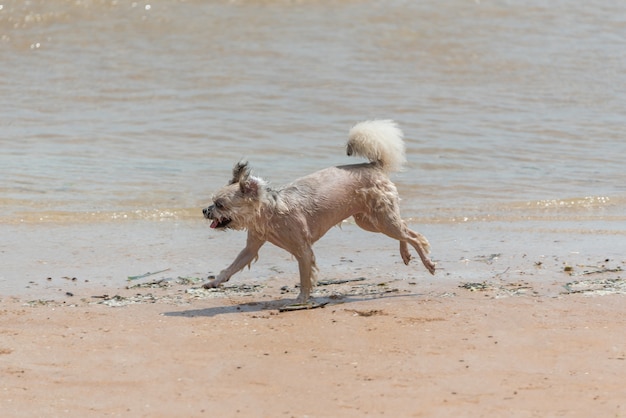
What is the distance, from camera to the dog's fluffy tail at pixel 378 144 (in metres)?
7.39

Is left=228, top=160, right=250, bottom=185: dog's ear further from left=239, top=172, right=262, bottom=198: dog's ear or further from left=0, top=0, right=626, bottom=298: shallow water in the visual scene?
left=0, top=0, right=626, bottom=298: shallow water

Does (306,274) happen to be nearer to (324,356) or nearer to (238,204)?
(238,204)

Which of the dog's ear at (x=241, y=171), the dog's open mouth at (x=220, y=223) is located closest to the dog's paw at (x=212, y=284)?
the dog's open mouth at (x=220, y=223)

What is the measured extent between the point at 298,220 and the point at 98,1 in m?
14.4

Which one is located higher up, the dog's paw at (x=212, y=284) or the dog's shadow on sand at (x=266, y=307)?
the dog's paw at (x=212, y=284)

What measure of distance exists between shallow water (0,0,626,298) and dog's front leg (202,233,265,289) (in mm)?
2717

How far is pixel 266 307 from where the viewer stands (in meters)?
6.74

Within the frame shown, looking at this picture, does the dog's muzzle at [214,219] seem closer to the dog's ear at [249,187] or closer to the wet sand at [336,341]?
the dog's ear at [249,187]

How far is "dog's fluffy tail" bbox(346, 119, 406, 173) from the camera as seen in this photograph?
7.39 meters

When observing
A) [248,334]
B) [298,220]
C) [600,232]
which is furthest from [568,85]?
[248,334]

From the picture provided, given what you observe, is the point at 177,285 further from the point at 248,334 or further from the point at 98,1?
the point at 98,1

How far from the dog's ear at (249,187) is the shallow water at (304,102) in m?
2.99

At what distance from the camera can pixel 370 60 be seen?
18078 millimetres

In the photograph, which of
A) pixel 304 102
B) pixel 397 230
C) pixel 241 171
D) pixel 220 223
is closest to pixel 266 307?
pixel 220 223
